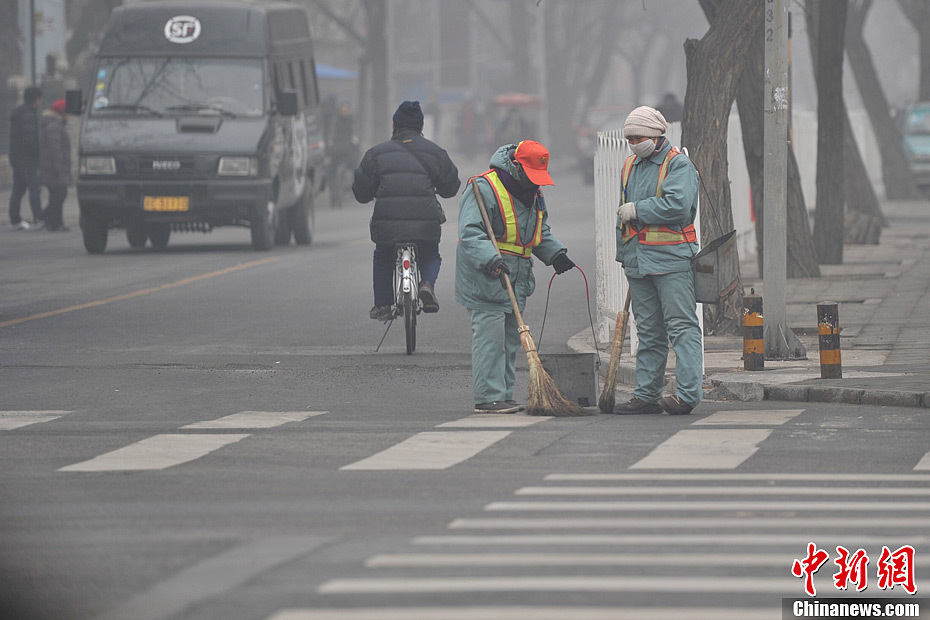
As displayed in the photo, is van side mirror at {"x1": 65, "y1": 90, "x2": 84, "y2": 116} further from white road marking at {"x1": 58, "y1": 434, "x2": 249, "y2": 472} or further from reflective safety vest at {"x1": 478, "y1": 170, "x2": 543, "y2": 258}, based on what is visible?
white road marking at {"x1": 58, "y1": 434, "x2": 249, "y2": 472}

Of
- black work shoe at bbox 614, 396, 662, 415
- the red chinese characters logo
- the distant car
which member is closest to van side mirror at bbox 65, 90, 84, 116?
black work shoe at bbox 614, 396, 662, 415

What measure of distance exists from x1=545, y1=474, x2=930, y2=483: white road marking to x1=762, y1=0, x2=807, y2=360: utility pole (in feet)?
16.0

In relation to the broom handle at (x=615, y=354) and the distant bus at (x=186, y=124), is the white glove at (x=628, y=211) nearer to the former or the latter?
the broom handle at (x=615, y=354)

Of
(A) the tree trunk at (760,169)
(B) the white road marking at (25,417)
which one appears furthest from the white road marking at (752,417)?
(A) the tree trunk at (760,169)

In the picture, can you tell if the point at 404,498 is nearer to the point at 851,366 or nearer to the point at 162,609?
the point at 162,609

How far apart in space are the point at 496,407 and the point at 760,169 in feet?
25.6

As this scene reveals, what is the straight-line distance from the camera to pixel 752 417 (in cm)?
1029

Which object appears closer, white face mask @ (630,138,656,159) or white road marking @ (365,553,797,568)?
white road marking @ (365,553,797,568)

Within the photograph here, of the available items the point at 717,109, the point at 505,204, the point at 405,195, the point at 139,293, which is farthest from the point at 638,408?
the point at 139,293

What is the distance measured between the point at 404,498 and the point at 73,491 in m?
1.38

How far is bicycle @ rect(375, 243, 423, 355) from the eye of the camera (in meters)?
13.6

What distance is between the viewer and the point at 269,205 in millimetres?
24406

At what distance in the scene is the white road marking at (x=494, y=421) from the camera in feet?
32.8

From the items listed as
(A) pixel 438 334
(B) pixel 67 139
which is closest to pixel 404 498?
(A) pixel 438 334
